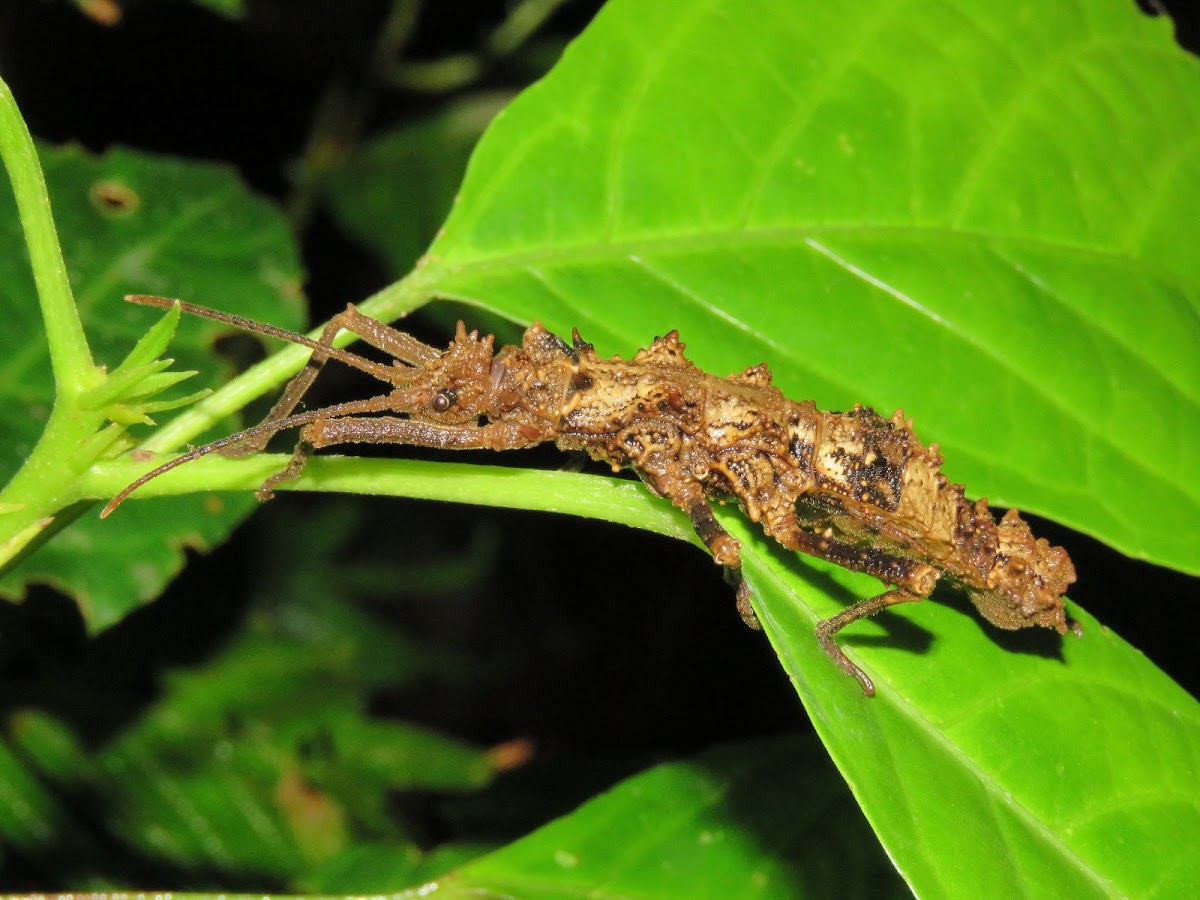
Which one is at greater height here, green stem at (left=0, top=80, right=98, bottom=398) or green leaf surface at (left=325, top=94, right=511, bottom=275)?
green leaf surface at (left=325, top=94, right=511, bottom=275)

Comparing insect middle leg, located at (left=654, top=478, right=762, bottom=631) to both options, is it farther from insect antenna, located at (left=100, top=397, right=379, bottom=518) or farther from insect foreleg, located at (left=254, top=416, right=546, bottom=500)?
insect antenna, located at (left=100, top=397, right=379, bottom=518)

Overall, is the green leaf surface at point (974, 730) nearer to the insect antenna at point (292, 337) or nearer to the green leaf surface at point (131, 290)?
the insect antenna at point (292, 337)

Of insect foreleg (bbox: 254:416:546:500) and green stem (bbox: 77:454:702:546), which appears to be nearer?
green stem (bbox: 77:454:702:546)

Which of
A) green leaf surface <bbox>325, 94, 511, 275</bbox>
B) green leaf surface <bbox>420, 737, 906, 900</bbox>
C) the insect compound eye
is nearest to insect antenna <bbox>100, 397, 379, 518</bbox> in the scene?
the insect compound eye

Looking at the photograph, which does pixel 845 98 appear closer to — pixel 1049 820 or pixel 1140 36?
pixel 1140 36

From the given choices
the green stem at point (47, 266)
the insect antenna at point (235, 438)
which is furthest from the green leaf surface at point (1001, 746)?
the green stem at point (47, 266)

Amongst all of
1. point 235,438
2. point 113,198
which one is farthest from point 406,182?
point 235,438

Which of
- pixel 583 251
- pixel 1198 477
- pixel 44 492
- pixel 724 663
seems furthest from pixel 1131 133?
pixel 724 663
